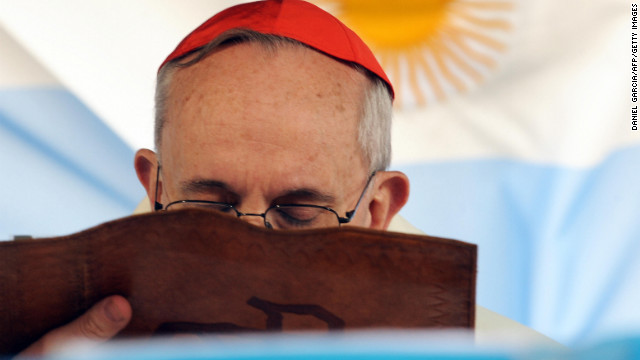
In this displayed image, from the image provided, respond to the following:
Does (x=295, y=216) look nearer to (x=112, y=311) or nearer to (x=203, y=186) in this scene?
(x=203, y=186)

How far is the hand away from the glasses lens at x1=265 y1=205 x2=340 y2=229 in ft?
1.64

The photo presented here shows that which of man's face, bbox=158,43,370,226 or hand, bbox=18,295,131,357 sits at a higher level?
man's face, bbox=158,43,370,226

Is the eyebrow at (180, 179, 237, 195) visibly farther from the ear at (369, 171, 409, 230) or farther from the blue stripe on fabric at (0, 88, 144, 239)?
the blue stripe on fabric at (0, 88, 144, 239)

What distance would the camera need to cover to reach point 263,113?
4.85 ft

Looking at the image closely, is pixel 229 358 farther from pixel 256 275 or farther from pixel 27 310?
pixel 27 310

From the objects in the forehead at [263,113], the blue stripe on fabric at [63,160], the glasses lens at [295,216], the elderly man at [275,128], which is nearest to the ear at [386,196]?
the elderly man at [275,128]

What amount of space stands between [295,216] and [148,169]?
53 centimetres

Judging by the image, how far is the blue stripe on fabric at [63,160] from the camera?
7.53 feet

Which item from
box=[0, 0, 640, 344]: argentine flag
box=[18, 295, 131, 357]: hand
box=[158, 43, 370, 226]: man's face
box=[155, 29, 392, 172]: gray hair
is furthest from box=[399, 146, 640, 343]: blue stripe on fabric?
box=[18, 295, 131, 357]: hand

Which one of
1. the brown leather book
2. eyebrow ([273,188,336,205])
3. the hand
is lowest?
the hand

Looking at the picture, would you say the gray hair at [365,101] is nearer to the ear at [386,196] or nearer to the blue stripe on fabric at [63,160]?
the ear at [386,196]

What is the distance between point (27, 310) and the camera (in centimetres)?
100

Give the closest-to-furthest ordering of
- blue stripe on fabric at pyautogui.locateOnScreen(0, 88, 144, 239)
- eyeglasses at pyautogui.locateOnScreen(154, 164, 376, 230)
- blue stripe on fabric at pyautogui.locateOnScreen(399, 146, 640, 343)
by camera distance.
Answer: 1. eyeglasses at pyautogui.locateOnScreen(154, 164, 376, 230)
2. blue stripe on fabric at pyautogui.locateOnScreen(399, 146, 640, 343)
3. blue stripe on fabric at pyautogui.locateOnScreen(0, 88, 144, 239)

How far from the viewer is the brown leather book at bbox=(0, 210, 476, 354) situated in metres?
0.92
